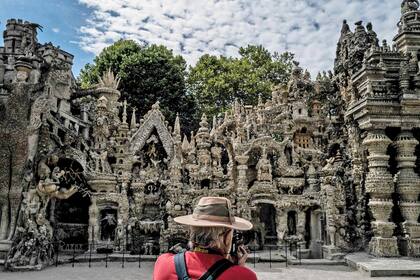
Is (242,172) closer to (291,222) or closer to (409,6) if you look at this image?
(291,222)

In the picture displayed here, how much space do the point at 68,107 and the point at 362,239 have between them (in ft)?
52.8

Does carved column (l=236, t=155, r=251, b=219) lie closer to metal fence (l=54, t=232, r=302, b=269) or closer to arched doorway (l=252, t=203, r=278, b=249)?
arched doorway (l=252, t=203, r=278, b=249)

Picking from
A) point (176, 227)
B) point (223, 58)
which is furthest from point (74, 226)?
point (223, 58)

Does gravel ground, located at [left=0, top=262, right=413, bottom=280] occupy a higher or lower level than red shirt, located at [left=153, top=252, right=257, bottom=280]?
lower

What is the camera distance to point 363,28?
18.8 m

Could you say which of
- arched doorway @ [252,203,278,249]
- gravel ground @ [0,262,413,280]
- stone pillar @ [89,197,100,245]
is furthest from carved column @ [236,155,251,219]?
stone pillar @ [89,197,100,245]

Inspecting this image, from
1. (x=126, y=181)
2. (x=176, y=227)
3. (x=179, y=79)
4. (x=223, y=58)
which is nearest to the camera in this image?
(x=176, y=227)

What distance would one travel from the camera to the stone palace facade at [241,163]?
13086mm

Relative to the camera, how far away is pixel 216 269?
240cm

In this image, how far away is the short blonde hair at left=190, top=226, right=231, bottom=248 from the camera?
105 inches

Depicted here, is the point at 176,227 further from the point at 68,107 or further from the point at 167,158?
the point at 68,107

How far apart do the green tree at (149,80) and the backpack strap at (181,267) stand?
1054 inches

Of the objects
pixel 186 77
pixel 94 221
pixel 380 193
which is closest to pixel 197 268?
pixel 380 193

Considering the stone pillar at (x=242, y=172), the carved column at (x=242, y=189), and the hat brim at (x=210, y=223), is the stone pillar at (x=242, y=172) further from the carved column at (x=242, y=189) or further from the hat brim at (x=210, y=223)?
the hat brim at (x=210, y=223)
